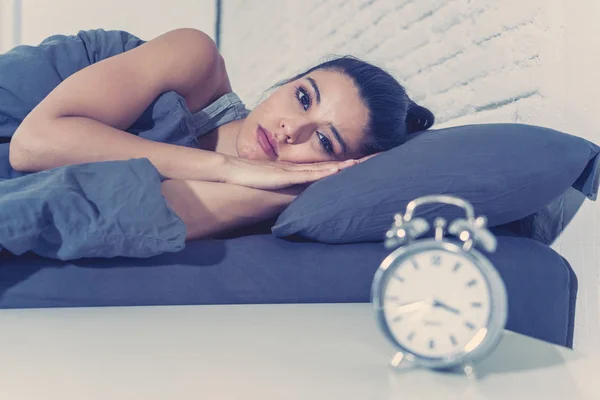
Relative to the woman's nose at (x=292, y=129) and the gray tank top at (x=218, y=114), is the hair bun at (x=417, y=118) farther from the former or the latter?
the gray tank top at (x=218, y=114)

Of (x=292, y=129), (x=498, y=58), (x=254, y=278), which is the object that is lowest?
(x=254, y=278)

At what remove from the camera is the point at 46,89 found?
4.58 feet

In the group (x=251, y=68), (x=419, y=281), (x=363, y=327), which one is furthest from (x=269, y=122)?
(x=251, y=68)

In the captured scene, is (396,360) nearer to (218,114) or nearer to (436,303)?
(436,303)

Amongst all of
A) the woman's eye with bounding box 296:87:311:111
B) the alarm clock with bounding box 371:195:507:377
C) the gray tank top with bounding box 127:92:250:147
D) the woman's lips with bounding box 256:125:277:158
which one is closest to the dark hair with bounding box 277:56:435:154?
the woman's eye with bounding box 296:87:311:111

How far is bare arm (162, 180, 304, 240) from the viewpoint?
111 cm

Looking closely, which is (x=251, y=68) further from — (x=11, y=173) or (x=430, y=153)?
(x=430, y=153)

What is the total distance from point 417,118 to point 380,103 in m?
0.19

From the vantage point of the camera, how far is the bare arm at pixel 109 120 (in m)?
1.21

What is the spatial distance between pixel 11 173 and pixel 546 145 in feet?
3.60

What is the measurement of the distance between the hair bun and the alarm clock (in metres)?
0.99

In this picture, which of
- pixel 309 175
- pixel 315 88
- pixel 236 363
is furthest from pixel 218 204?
pixel 236 363

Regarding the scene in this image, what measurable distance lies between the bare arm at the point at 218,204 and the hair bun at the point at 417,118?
1.48ft

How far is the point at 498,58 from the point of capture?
145cm
